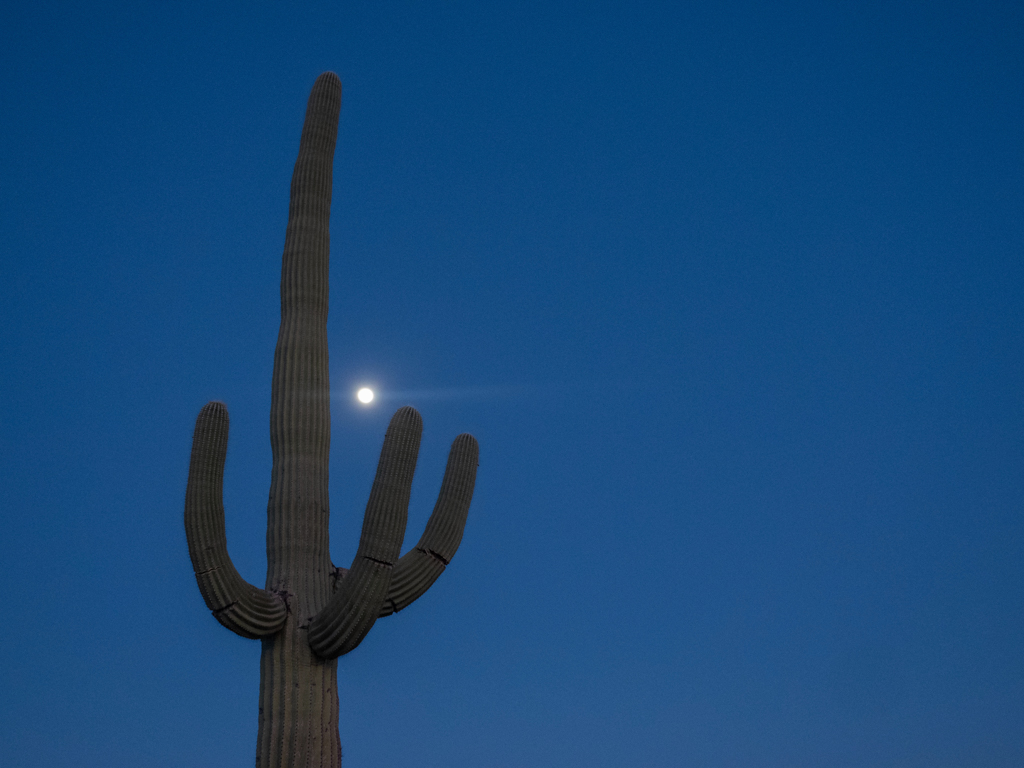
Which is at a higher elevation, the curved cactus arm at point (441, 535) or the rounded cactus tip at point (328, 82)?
the rounded cactus tip at point (328, 82)

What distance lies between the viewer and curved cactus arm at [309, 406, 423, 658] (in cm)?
581

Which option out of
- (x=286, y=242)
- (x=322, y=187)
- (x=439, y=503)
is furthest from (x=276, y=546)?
(x=322, y=187)

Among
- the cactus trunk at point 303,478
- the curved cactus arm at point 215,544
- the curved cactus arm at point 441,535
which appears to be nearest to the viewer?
the curved cactus arm at point 215,544

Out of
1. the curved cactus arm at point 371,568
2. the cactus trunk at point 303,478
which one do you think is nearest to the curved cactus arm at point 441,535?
the curved cactus arm at point 371,568

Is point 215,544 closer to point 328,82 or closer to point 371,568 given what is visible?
point 371,568

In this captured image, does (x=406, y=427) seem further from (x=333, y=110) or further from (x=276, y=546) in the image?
(x=333, y=110)

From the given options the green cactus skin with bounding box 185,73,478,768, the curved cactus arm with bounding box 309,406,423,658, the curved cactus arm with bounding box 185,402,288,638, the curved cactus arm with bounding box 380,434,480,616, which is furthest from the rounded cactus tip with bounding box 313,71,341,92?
the curved cactus arm with bounding box 309,406,423,658

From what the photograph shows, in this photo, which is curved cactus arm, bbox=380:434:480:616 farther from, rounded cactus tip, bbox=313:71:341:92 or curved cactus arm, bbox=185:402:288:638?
rounded cactus tip, bbox=313:71:341:92

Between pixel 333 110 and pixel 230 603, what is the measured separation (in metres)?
4.52

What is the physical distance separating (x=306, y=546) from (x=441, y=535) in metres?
0.91

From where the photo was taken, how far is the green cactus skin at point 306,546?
568 cm

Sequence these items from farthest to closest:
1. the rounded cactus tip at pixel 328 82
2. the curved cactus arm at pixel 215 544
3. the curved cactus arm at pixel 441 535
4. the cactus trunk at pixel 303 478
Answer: the rounded cactus tip at pixel 328 82
the curved cactus arm at pixel 441 535
the cactus trunk at pixel 303 478
the curved cactus arm at pixel 215 544

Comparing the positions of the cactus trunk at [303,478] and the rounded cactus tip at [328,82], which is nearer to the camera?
the cactus trunk at [303,478]

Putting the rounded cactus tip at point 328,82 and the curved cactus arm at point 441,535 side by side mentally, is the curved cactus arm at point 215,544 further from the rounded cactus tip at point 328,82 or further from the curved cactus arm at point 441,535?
the rounded cactus tip at point 328,82
